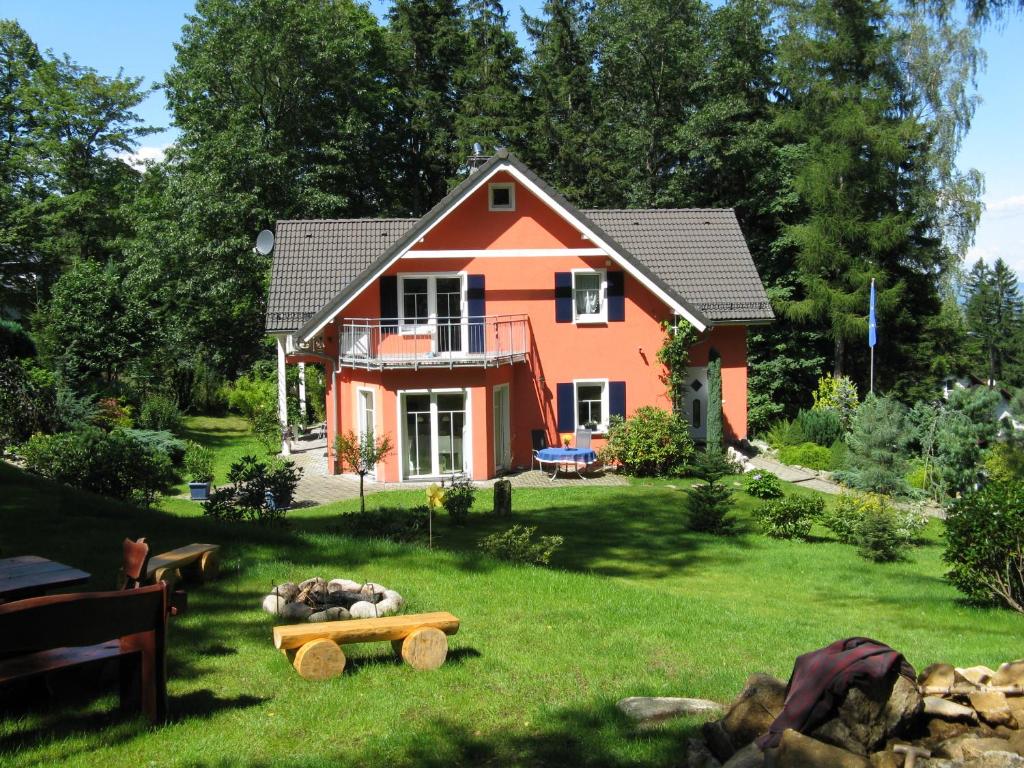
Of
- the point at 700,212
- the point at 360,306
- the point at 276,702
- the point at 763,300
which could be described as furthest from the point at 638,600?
the point at 700,212

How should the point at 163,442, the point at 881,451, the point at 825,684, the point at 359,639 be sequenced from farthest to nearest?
the point at 163,442 → the point at 881,451 → the point at 359,639 → the point at 825,684

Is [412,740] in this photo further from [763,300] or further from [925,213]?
[925,213]

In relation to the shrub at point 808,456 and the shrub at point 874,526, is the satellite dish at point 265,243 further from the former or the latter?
the shrub at point 874,526

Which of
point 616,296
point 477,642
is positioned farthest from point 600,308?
point 477,642

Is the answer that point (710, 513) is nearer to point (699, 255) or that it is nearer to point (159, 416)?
point (699, 255)

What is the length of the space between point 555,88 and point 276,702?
36832mm

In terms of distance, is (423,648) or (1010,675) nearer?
(1010,675)

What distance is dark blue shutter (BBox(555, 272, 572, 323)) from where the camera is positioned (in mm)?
24141

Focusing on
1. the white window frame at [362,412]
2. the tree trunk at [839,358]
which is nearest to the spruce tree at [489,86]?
the tree trunk at [839,358]

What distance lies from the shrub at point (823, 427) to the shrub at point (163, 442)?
53.7ft

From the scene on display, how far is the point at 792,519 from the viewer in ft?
53.8

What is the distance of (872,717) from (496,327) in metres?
18.6

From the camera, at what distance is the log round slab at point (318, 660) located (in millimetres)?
6418

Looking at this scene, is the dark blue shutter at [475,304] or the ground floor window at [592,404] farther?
the ground floor window at [592,404]
